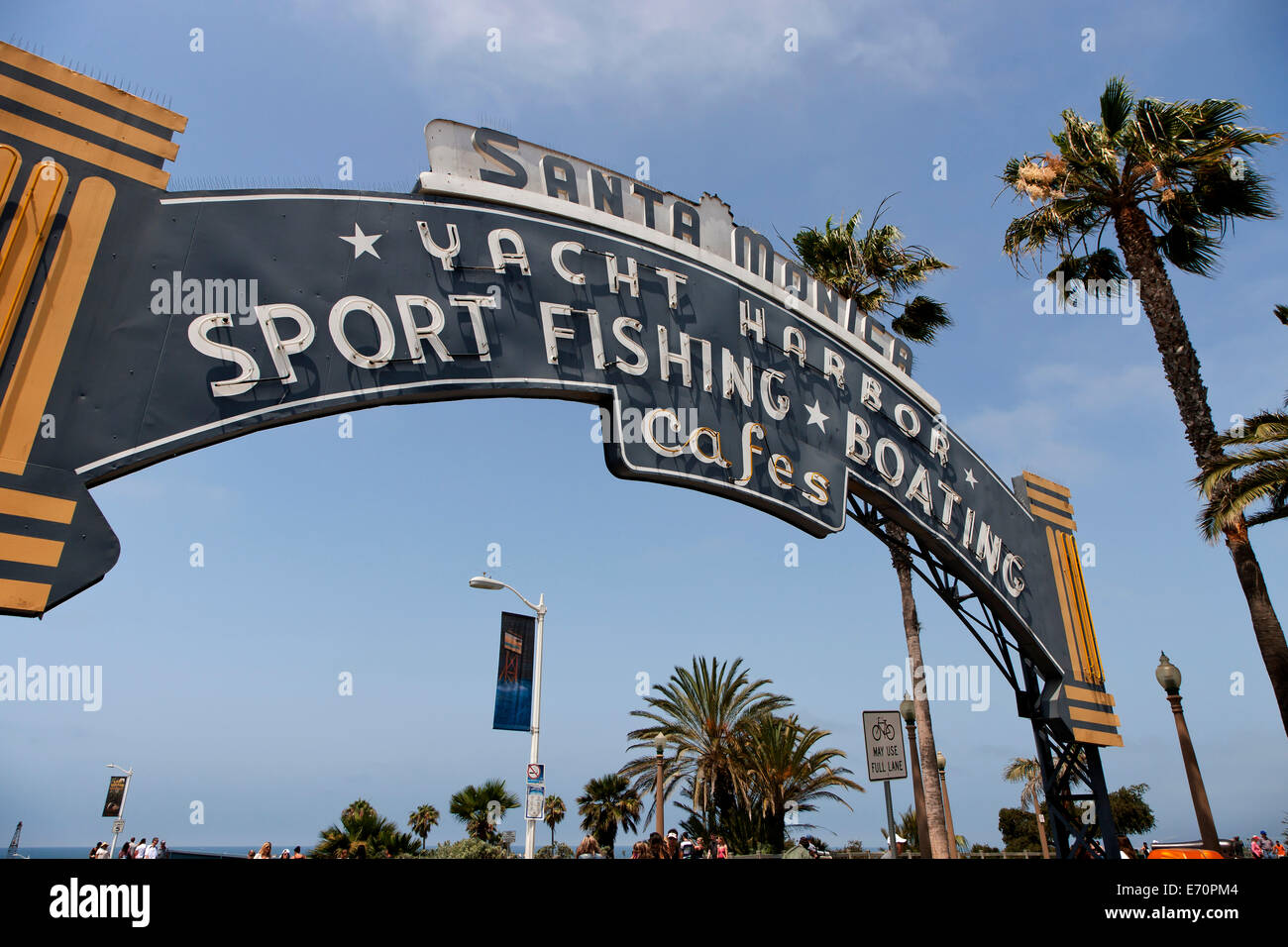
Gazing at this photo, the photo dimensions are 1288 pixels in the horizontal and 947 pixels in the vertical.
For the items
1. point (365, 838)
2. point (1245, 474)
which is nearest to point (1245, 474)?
point (1245, 474)

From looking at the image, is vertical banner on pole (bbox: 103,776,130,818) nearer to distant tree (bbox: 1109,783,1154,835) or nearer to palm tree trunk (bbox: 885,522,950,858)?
palm tree trunk (bbox: 885,522,950,858)

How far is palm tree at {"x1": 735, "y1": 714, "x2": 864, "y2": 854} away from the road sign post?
819 inches

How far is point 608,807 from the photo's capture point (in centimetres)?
4350

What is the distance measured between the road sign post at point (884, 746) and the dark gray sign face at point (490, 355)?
269 centimetres

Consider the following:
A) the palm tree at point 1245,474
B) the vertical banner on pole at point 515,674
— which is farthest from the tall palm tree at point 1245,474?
the vertical banner on pole at point 515,674

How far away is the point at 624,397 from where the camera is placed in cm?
957

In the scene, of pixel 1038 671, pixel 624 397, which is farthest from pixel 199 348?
pixel 1038 671

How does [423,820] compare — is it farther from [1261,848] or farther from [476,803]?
[1261,848]

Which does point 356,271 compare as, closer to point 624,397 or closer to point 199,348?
point 199,348

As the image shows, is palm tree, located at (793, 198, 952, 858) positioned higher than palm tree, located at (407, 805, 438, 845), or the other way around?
palm tree, located at (793, 198, 952, 858)

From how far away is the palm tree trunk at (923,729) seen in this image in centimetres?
2159

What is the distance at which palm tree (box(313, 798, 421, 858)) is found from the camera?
2975cm

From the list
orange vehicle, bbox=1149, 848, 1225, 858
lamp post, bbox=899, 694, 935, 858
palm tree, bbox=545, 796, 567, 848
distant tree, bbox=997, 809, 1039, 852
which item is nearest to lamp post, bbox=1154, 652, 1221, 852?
orange vehicle, bbox=1149, 848, 1225, 858
